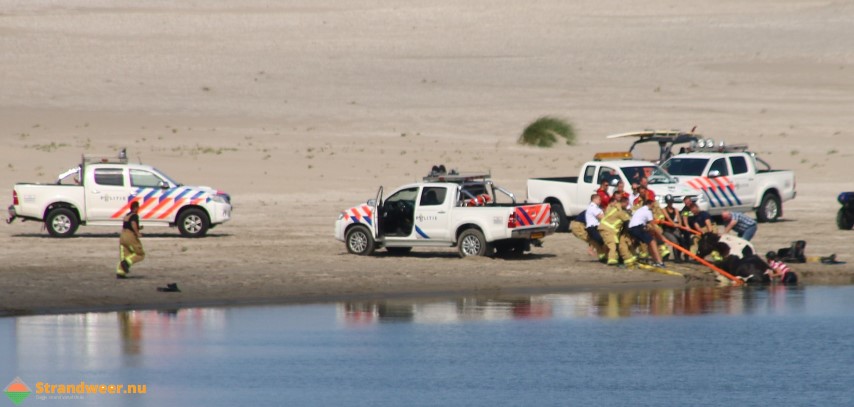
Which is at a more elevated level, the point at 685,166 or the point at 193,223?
the point at 685,166

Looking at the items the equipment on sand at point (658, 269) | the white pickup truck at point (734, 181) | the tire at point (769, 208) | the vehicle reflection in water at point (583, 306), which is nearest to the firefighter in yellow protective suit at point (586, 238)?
the equipment on sand at point (658, 269)

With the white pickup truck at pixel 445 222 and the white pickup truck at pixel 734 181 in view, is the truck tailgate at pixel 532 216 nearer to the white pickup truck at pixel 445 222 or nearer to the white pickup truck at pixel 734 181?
the white pickup truck at pixel 445 222

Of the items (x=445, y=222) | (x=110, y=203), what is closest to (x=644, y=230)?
(x=445, y=222)

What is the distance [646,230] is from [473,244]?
10.6 ft

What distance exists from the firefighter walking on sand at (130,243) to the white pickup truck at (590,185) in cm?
1204

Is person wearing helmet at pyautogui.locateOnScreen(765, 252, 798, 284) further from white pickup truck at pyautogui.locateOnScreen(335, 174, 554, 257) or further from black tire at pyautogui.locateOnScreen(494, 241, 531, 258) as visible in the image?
black tire at pyautogui.locateOnScreen(494, 241, 531, 258)

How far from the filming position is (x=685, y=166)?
34688 millimetres

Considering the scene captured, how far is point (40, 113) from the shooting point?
211 feet

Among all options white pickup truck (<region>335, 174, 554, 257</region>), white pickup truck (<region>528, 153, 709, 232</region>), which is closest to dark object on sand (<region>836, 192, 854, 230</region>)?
white pickup truck (<region>528, 153, 709, 232</region>)

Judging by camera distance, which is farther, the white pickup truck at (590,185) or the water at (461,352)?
the white pickup truck at (590,185)

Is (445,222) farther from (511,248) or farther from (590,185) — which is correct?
(590,185)

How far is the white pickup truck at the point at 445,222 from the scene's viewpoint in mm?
26078

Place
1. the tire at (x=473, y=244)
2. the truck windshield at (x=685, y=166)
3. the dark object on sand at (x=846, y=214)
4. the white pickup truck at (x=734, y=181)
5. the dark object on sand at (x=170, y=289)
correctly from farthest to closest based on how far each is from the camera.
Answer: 1. the truck windshield at (x=685, y=166)
2. the white pickup truck at (x=734, y=181)
3. the dark object on sand at (x=846, y=214)
4. the tire at (x=473, y=244)
5. the dark object on sand at (x=170, y=289)

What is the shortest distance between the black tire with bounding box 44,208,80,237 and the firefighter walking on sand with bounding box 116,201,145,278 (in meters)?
8.59
